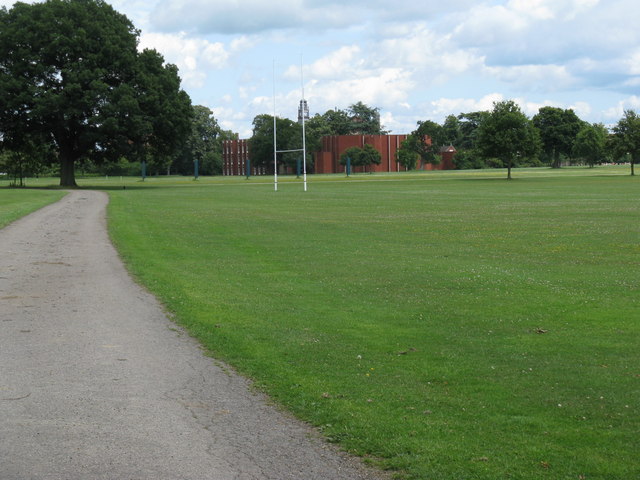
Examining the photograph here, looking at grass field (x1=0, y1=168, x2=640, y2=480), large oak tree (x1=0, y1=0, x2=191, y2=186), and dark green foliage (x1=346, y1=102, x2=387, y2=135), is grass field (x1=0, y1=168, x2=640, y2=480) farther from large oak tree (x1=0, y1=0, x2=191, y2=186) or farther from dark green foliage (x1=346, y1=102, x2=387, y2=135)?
dark green foliage (x1=346, y1=102, x2=387, y2=135)

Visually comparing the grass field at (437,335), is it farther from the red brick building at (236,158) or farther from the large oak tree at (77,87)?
the red brick building at (236,158)

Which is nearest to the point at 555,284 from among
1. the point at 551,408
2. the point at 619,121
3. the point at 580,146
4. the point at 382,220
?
the point at 551,408

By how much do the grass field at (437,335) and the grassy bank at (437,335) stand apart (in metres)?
0.02

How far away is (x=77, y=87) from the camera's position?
64.6 metres

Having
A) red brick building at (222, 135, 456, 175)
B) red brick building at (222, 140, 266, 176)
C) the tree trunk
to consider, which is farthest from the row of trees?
the tree trunk

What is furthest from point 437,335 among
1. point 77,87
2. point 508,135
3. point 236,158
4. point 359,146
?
point 236,158

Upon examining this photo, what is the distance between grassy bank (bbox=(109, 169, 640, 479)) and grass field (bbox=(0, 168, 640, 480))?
0.02 metres

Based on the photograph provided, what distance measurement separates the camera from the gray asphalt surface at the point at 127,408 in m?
5.43

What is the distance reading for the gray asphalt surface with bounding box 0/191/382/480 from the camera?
543cm

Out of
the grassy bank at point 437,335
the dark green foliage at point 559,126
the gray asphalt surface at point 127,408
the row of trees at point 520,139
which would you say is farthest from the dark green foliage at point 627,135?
the gray asphalt surface at point 127,408

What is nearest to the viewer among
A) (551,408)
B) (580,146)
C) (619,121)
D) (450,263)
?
(551,408)

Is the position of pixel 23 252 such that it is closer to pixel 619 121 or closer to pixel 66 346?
pixel 66 346

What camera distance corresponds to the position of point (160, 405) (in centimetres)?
684

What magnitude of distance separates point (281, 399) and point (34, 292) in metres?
7.70
